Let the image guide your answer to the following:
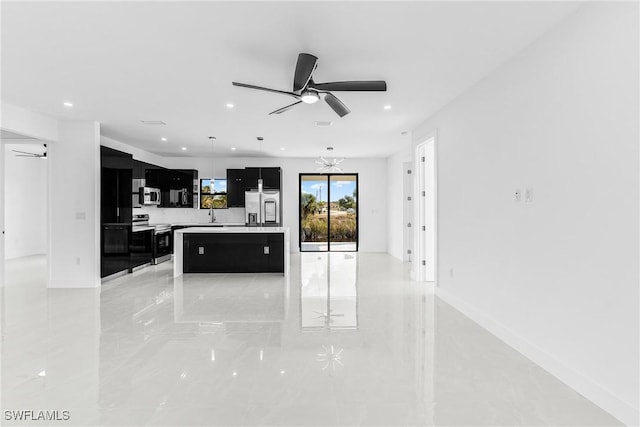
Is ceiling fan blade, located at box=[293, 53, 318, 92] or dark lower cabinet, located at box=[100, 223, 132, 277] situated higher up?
ceiling fan blade, located at box=[293, 53, 318, 92]

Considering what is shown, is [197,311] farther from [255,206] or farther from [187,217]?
[187,217]

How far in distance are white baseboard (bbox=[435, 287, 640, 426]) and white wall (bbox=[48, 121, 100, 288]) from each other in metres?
5.71

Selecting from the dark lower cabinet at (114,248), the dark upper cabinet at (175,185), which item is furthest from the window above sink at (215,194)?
the dark lower cabinet at (114,248)

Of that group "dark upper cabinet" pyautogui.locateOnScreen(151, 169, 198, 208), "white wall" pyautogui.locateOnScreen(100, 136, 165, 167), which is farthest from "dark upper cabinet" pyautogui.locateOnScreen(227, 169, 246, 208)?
"white wall" pyautogui.locateOnScreen(100, 136, 165, 167)

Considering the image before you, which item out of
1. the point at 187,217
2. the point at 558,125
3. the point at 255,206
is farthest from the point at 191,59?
the point at 187,217

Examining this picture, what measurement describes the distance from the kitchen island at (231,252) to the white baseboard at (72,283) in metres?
1.34

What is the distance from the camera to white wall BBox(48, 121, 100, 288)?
5.62m

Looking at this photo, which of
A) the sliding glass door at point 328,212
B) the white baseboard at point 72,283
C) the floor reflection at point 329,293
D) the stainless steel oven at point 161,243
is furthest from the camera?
the sliding glass door at point 328,212

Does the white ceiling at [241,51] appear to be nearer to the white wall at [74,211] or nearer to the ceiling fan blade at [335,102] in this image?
the ceiling fan blade at [335,102]

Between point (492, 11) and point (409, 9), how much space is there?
1.95 feet

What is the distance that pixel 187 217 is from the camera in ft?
31.0

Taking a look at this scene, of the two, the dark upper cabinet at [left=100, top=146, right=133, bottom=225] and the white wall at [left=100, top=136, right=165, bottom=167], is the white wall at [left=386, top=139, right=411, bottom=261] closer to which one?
the dark upper cabinet at [left=100, top=146, right=133, bottom=225]

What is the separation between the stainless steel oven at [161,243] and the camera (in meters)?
7.66
